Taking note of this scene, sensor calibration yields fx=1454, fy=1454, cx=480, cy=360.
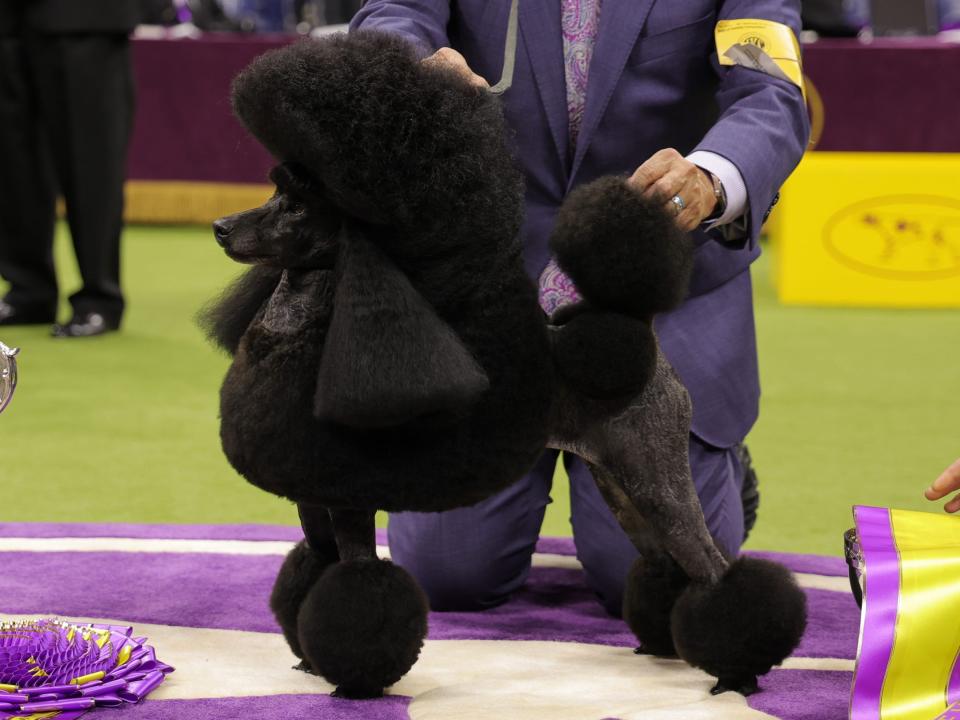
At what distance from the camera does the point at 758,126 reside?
1.43m

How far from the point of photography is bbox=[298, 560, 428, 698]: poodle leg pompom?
127 cm

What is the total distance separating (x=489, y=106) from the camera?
1198mm

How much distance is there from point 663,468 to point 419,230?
1.08 ft

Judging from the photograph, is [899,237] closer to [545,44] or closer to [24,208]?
[24,208]

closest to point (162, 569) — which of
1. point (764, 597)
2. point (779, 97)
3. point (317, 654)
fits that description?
point (317, 654)

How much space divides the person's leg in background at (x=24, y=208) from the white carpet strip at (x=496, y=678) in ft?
6.94

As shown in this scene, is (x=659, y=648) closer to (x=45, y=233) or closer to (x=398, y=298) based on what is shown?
(x=398, y=298)

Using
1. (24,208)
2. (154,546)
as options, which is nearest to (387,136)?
(154,546)

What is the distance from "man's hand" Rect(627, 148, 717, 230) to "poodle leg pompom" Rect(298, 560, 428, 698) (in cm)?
41

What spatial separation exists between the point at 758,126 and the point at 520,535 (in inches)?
25.0

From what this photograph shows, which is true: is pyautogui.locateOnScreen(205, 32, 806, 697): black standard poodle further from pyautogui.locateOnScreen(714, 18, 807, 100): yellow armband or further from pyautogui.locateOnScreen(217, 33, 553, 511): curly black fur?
pyautogui.locateOnScreen(714, 18, 807, 100): yellow armband

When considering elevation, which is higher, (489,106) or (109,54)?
(489,106)

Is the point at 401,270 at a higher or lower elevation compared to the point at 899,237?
higher

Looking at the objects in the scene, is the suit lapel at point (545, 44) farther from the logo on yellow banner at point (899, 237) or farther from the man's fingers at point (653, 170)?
the logo on yellow banner at point (899, 237)
